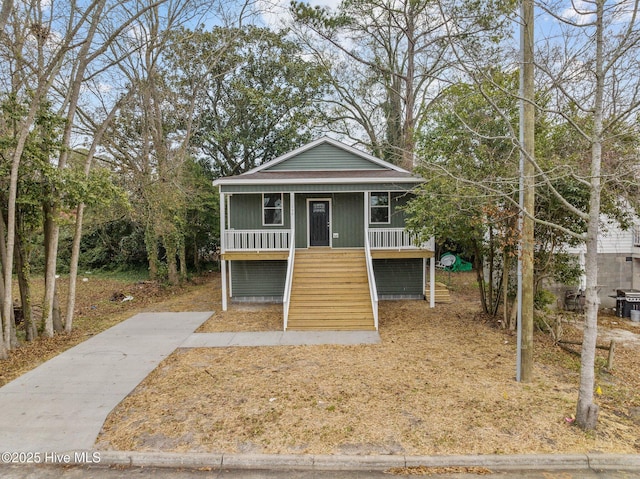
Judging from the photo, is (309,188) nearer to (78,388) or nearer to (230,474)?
(78,388)

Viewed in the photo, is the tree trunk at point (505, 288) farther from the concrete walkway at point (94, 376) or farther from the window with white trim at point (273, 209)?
the window with white trim at point (273, 209)

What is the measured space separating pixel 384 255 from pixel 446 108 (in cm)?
445

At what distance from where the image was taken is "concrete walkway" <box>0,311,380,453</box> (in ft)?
14.8

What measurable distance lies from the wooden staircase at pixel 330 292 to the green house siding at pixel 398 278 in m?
1.13

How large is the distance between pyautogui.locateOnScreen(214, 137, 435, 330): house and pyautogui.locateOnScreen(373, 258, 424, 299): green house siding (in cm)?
3

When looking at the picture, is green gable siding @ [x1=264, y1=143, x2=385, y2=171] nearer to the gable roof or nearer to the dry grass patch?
the gable roof

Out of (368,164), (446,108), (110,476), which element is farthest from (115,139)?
(110,476)

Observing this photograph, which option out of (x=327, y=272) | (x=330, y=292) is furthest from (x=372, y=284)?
(x=327, y=272)

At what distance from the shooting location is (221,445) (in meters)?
4.20

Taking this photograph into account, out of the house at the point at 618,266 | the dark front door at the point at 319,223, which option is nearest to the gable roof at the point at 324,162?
the dark front door at the point at 319,223

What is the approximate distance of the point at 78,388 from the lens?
19.1 ft

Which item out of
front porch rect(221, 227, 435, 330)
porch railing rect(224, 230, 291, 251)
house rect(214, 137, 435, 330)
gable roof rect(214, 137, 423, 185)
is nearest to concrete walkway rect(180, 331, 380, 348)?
front porch rect(221, 227, 435, 330)

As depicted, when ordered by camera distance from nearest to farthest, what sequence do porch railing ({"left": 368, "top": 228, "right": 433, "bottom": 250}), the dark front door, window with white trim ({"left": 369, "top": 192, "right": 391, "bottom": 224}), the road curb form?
the road curb < porch railing ({"left": 368, "top": 228, "right": 433, "bottom": 250}) < window with white trim ({"left": 369, "top": 192, "right": 391, "bottom": 224}) < the dark front door

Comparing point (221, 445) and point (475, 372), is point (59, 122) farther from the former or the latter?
point (475, 372)
